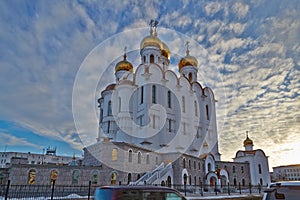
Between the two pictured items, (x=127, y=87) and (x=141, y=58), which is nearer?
(x=127, y=87)

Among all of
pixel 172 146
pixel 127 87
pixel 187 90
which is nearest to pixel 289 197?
pixel 172 146

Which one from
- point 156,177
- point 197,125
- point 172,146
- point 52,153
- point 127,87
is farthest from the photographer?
point 52,153

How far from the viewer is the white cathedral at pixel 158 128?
23.3m

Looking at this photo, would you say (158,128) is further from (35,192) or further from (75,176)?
(35,192)

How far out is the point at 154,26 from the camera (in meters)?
43.4

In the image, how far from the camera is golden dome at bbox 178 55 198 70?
147 ft

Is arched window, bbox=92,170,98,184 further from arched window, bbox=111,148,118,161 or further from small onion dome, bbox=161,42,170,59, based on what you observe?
small onion dome, bbox=161,42,170,59

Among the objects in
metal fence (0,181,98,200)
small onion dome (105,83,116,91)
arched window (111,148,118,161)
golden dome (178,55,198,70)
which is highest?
golden dome (178,55,198,70)

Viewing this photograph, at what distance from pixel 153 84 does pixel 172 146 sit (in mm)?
8645

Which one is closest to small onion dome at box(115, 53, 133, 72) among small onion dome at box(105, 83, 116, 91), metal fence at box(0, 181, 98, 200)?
small onion dome at box(105, 83, 116, 91)

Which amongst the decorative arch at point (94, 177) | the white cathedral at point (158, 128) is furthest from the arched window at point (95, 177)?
the white cathedral at point (158, 128)

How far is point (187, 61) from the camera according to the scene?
147 ft

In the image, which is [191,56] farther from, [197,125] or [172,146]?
[172,146]

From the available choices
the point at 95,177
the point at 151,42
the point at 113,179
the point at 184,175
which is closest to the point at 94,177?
the point at 95,177
